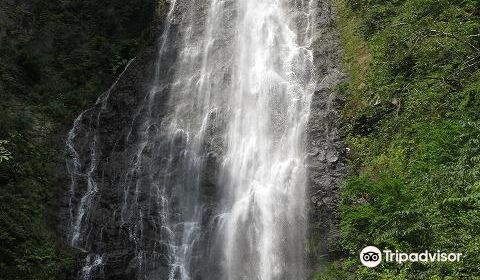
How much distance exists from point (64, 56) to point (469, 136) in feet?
51.2

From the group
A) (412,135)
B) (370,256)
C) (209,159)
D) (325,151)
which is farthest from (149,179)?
(412,135)

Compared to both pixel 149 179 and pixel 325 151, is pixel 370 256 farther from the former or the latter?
pixel 149 179

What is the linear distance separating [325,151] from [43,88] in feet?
36.5

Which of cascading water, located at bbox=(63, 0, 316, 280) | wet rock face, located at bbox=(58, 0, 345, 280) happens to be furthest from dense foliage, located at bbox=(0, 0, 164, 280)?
cascading water, located at bbox=(63, 0, 316, 280)

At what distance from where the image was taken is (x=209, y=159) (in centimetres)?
1462

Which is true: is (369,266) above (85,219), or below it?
below

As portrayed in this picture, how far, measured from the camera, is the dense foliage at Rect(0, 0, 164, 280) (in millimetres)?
12742

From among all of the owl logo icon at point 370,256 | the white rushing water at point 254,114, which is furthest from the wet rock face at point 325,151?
the owl logo icon at point 370,256

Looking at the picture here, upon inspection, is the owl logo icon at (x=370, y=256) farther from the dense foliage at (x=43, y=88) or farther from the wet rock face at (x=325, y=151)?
the dense foliage at (x=43, y=88)

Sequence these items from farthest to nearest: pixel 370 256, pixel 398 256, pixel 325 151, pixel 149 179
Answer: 1. pixel 149 179
2. pixel 325 151
3. pixel 370 256
4. pixel 398 256

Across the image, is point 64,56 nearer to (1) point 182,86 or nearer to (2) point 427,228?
(1) point 182,86

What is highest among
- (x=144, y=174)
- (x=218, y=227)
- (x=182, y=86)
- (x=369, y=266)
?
(x=182, y=86)

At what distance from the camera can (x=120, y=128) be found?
16.7m

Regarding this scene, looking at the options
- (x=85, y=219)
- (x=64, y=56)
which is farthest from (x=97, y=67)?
(x=85, y=219)
